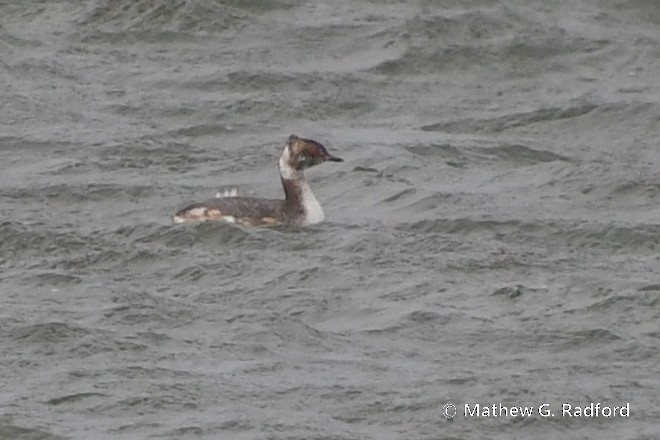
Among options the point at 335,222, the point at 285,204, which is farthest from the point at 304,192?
the point at 335,222

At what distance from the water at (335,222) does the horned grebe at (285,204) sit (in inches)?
4.0

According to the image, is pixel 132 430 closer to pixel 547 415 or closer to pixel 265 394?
pixel 265 394

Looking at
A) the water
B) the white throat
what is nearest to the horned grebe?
the white throat

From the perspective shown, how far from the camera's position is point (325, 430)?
11.8 m

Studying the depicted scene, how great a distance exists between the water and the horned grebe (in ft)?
0.33

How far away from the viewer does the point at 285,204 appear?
15.4m

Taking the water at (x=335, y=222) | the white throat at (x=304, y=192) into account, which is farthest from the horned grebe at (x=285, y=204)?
the water at (x=335, y=222)

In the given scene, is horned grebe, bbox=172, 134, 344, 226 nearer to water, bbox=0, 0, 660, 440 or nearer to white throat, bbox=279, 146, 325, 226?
white throat, bbox=279, 146, 325, 226

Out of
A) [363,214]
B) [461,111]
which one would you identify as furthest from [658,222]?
[461,111]

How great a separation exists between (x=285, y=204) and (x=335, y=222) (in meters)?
0.37

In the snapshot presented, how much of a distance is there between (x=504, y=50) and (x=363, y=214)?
459 cm

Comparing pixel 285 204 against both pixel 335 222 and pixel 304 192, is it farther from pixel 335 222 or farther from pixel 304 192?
pixel 335 222

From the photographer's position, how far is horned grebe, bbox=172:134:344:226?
15102 mm

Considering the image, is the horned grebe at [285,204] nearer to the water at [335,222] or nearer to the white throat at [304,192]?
the white throat at [304,192]
